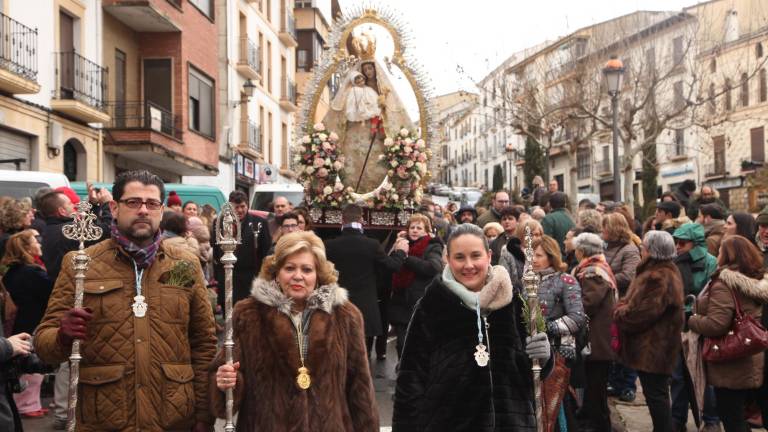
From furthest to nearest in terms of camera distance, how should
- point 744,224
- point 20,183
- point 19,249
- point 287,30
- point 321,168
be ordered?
point 287,30
point 321,168
point 20,183
point 744,224
point 19,249

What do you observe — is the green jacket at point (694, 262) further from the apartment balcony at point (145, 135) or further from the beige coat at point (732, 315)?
the apartment balcony at point (145, 135)

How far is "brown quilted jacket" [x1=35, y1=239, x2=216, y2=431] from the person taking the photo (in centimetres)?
430

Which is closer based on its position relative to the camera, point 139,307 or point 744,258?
point 139,307

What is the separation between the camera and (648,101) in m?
29.3

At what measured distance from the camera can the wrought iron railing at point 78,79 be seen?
19.1 metres

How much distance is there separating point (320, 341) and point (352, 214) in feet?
14.9

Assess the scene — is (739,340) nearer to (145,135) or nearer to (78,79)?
(78,79)

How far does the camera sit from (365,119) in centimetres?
1259

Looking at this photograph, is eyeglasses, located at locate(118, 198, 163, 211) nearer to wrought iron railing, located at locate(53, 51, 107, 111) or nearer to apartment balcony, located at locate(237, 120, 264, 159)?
wrought iron railing, located at locate(53, 51, 107, 111)

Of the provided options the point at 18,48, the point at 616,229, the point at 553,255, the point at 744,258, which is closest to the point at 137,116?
the point at 18,48

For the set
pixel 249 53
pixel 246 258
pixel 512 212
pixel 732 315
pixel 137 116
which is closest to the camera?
pixel 732 315

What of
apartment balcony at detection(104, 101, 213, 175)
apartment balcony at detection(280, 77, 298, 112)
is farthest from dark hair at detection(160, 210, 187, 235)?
apartment balcony at detection(280, 77, 298, 112)

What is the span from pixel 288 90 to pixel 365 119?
29441mm

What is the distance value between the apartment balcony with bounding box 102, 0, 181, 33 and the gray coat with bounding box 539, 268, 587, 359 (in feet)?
57.0
